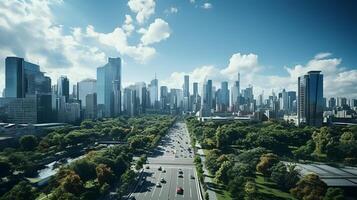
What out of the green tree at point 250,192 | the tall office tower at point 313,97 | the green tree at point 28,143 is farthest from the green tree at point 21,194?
the tall office tower at point 313,97

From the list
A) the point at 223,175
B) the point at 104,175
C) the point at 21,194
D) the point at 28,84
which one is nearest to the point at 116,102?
the point at 28,84

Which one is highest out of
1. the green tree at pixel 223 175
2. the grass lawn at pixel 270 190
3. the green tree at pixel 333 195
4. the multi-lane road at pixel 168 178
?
the green tree at pixel 333 195

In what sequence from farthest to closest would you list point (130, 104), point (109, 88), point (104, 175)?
point (109, 88) → point (130, 104) → point (104, 175)

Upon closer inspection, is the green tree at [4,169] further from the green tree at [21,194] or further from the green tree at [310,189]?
the green tree at [310,189]

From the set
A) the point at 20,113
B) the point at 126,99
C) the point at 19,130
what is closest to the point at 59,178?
the point at 19,130

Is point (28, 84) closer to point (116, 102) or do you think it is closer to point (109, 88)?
point (116, 102)

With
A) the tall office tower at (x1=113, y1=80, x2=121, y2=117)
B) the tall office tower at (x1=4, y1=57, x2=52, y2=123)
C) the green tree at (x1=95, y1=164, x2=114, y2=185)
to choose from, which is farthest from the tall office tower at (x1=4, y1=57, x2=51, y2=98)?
the green tree at (x1=95, y1=164, x2=114, y2=185)

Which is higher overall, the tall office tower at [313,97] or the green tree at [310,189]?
the tall office tower at [313,97]

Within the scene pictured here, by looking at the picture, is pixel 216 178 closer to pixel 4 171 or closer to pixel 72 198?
pixel 72 198
